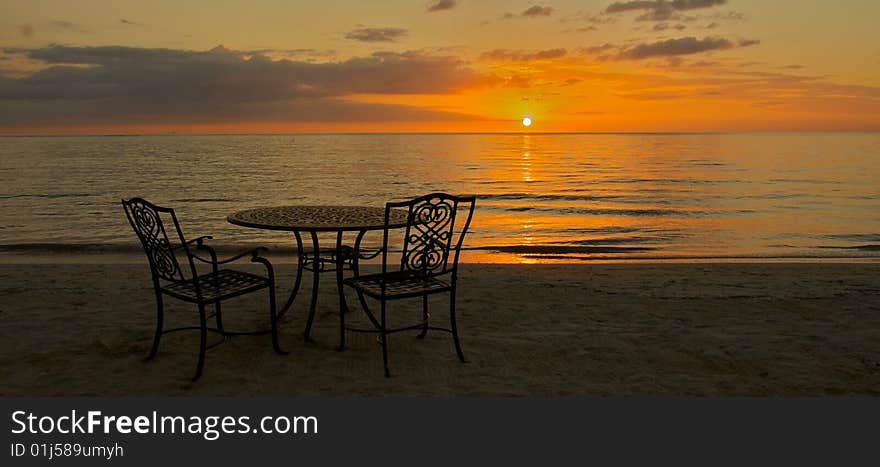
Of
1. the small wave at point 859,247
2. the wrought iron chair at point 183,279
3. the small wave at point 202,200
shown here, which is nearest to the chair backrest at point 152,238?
the wrought iron chair at point 183,279

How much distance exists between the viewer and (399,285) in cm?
454

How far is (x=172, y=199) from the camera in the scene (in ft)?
82.5

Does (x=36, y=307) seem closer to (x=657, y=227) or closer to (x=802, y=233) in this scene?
(x=657, y=227)

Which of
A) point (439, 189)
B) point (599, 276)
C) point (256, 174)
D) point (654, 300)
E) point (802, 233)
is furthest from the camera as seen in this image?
point (256, 174)

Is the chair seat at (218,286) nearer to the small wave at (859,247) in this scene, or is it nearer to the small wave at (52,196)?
the small wave at (859,247)

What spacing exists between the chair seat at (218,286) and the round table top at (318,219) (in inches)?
15.3

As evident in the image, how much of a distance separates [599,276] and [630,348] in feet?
10.7

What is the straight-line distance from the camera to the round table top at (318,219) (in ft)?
14.9

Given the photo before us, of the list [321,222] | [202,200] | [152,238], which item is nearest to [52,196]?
[202,200]

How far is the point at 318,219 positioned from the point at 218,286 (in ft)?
2.92

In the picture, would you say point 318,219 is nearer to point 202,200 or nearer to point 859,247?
point 859,247

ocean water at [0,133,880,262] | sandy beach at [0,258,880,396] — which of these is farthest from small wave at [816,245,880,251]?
sandy beach at [0,258,880,396]

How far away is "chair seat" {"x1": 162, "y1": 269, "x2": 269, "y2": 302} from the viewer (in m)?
4.27

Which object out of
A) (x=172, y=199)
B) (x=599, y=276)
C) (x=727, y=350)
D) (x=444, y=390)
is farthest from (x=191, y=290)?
(x=172, y=199)
